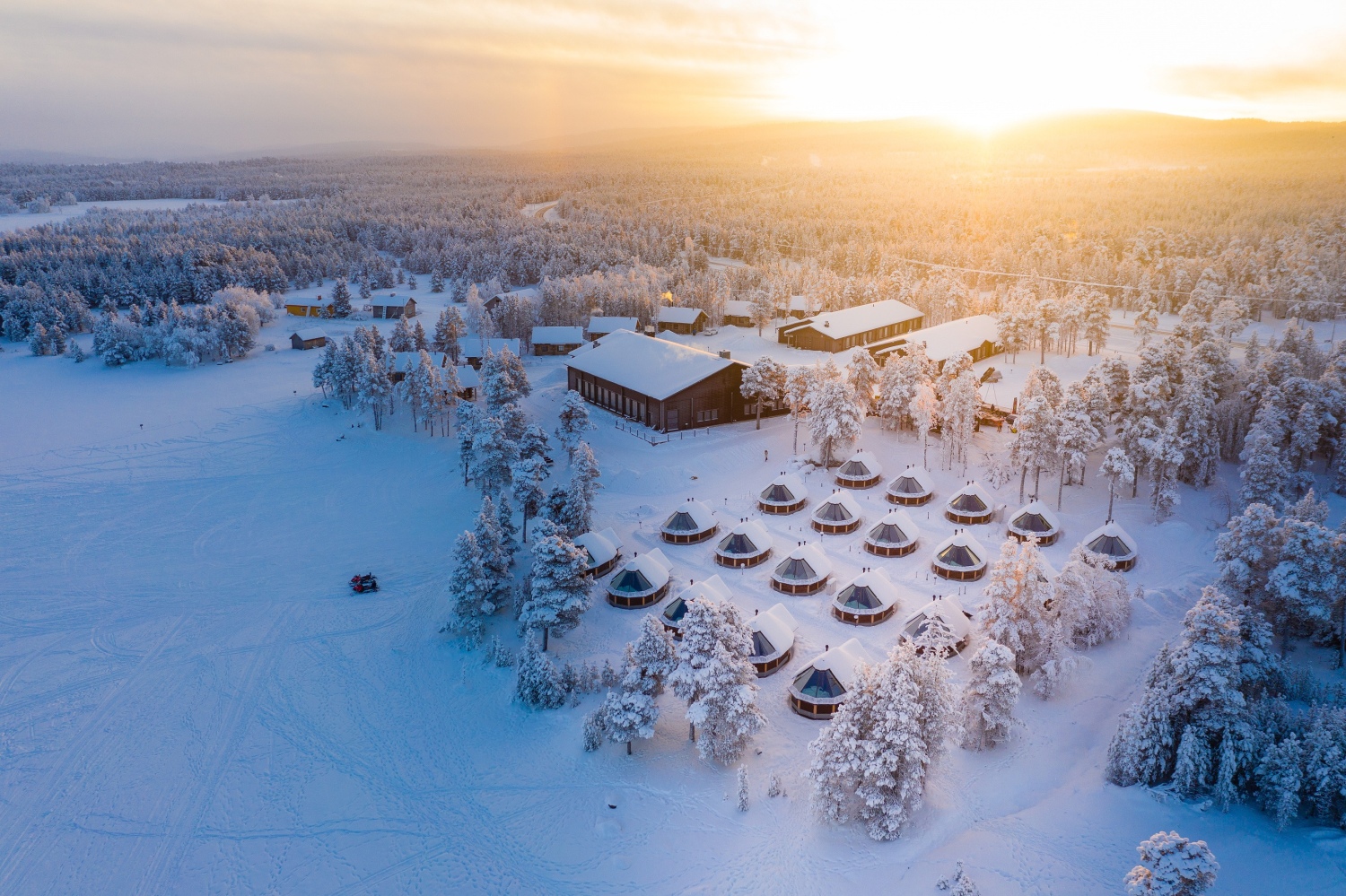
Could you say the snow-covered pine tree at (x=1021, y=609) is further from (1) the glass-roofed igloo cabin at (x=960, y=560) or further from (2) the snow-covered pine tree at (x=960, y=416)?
(2) the snow-covered pine tree at (x=960, y=416)

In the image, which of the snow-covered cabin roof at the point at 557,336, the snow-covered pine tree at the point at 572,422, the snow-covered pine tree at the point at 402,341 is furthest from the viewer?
the snow-covered cabin roof at the point at 557,336

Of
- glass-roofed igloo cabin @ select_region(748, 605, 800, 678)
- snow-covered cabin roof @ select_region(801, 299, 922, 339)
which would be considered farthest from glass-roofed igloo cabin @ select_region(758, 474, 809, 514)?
snow-covered cabin roof @ select_region(801, 299, 922, 339)

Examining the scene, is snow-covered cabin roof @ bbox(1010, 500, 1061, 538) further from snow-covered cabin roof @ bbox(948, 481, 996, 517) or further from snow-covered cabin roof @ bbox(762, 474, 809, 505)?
snow-covered cabin roof @ bbox(762, 474, 809, 505)

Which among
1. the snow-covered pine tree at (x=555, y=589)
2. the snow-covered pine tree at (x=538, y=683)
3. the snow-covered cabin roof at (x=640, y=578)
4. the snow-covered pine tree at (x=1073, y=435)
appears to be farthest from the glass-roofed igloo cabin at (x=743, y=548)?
the snow-covered pine tree at (x=1073, y=435)

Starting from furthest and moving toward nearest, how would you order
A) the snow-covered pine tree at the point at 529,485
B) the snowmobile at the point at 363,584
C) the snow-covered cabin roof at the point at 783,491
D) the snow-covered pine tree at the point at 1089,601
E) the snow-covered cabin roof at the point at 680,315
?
the snow-covered cabin roof at the point at 680,315
the snow-covered cabin roof at the point at 783,491
the snow-covered pine tree at the point at 529,485
the snowmobile at the point at 363,584
the snow-covered pine tree at the point at 1089,601

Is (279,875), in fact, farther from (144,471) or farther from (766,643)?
(144,471)

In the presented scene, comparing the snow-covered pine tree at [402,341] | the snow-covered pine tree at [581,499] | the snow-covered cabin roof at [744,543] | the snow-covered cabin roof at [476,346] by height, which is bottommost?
the snow-covered cabin roof at [744,543]
